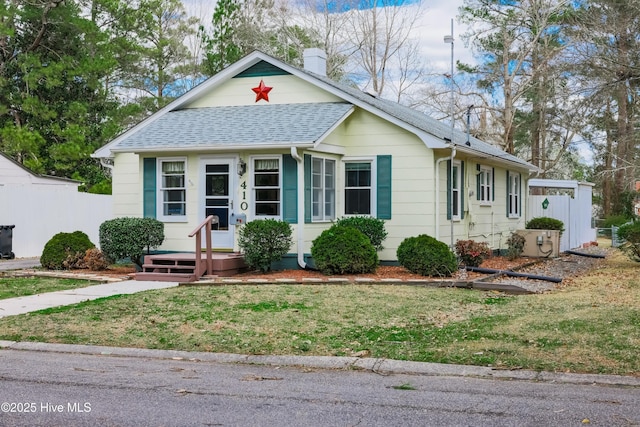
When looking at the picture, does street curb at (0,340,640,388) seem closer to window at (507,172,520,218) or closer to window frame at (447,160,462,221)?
window frame at (447,160,462,221)

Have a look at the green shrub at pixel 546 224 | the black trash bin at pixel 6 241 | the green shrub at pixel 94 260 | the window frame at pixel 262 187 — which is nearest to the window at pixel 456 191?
the window frame at pixel 262 187

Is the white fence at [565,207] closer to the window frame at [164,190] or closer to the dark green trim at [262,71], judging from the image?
the dark green trim at [262,71]

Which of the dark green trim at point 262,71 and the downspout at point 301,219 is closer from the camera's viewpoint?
the downspout at point 301,219

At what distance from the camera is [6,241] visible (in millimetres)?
20938

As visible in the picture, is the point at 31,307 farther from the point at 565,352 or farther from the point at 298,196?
the point at 565,352

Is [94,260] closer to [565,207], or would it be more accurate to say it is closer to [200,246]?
[200,246]

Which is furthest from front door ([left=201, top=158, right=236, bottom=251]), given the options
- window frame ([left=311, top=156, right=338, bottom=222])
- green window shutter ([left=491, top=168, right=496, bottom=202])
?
green window shutter ([left=491, top=168, right=496, bottom=202])

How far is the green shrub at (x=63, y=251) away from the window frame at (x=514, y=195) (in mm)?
12536

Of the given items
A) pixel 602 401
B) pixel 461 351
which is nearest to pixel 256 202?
pixel 461 351

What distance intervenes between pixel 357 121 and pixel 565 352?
1033cm

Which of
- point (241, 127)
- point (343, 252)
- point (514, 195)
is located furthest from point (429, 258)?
point (514, 195)

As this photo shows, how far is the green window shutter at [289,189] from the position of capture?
1595 cm

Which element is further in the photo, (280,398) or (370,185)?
(370,185)

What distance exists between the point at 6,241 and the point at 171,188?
6.72 m
